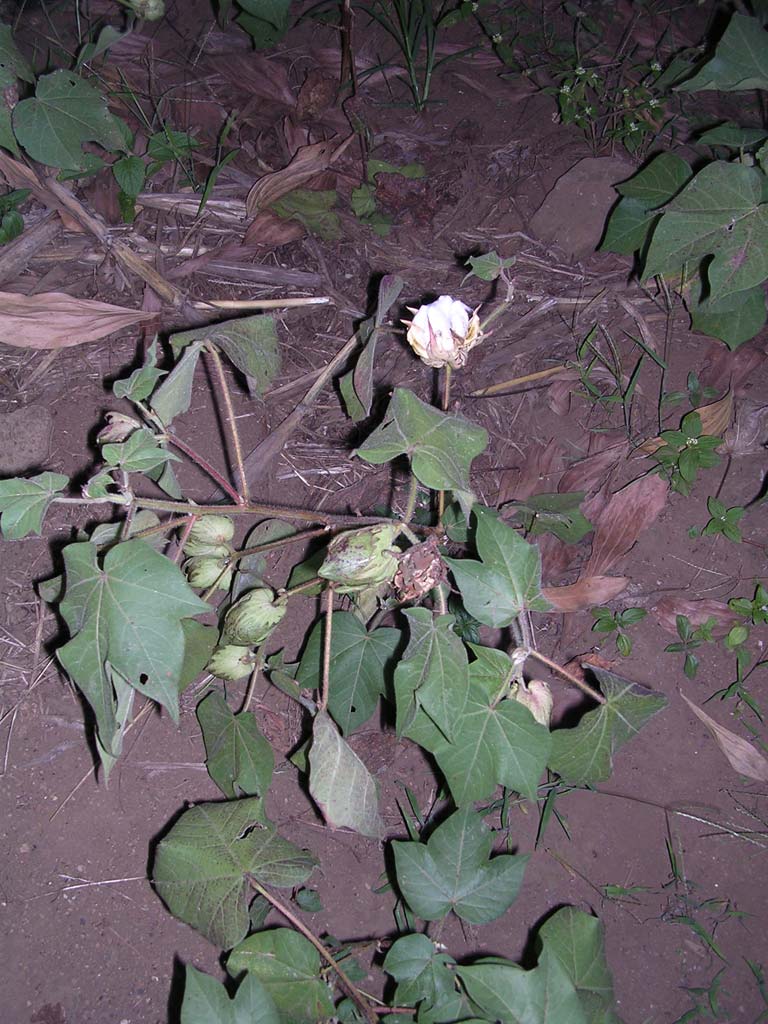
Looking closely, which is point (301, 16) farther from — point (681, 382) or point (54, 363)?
point (681, 382)

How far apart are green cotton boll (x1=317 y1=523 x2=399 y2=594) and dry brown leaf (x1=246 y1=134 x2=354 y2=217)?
130 centimetres

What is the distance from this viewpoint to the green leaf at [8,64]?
178 cm

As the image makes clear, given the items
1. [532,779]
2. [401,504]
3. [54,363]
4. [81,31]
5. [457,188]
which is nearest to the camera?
Answer: [532,779]

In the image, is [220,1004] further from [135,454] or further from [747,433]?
[747,433]

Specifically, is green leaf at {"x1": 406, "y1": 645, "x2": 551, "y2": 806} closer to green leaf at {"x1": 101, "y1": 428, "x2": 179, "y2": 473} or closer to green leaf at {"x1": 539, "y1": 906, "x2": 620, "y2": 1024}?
green leaf at {"x1": 539, "y1": 906, "x2": 620, "y2": 1024}

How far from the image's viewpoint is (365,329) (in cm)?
134

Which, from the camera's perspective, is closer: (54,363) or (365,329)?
(365,329)

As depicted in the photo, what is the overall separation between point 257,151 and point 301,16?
51 centimetres

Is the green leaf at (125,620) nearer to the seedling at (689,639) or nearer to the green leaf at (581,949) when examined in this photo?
the green leaf at (581,949)

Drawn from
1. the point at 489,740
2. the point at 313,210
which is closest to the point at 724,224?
the point at 489,740

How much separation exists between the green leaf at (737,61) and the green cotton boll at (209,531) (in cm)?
113

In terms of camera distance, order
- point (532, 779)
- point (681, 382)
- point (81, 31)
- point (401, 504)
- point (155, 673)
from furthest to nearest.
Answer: point (81, 31)
point (681, 382)
point (401, 504)
point (532, 779)
point (155, 673)

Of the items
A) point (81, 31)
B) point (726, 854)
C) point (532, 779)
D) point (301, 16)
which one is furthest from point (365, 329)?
point (81, 31)

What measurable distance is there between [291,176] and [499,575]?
1404 millimetres
